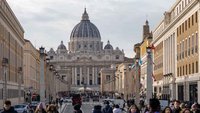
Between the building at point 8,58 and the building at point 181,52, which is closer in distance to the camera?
the building at point 181,52

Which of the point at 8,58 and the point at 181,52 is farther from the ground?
the point at 181,52

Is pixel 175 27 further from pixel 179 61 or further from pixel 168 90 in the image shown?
pixel 168 90

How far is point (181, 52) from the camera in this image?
66875 mm

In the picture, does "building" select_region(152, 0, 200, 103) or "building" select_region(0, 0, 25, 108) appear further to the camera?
"building" select_region(0, 0, 25, 108)

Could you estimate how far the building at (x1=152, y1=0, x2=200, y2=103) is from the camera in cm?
5678

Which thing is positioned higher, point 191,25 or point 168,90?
point 191,25

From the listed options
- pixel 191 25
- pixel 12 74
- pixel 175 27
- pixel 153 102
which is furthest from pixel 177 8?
pixel 153 102

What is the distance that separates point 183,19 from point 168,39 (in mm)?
15586

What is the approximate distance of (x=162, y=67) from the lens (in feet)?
295

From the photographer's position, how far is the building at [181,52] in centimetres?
→ 5678

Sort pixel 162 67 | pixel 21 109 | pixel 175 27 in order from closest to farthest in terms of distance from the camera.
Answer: pixel 21 109, pixel 175 27, pixel 162 67

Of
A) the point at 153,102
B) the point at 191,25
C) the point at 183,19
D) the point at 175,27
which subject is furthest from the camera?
the point at 175,27

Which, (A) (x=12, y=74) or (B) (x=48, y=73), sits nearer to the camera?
(A) (x=12, y=74)

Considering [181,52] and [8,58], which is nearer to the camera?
[181,52]
